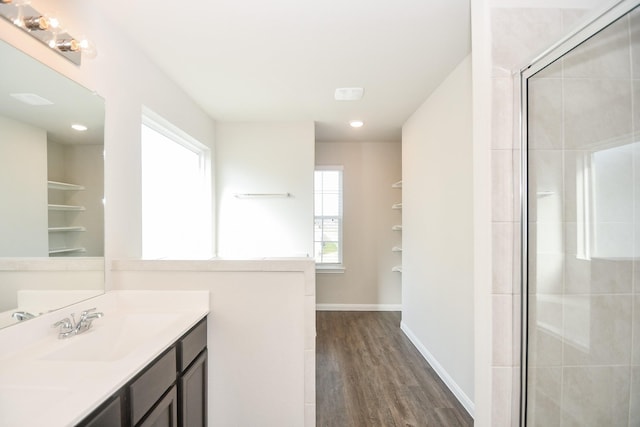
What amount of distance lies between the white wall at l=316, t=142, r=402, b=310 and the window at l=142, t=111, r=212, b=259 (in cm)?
184

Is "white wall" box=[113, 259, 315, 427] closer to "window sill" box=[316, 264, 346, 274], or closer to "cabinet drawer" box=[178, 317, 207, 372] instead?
"cabinet drawer" box=[178, 317, 207, 372]

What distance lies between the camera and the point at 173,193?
9.27 ft

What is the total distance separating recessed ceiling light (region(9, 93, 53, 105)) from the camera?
114cm

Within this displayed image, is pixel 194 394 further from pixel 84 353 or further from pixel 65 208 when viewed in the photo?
pixel 65 208

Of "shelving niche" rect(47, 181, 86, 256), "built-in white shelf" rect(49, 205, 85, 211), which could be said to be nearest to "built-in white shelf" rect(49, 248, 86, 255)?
"shelving niche" rect(47, 181, 86, 256)

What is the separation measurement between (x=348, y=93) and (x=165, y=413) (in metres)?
2.58

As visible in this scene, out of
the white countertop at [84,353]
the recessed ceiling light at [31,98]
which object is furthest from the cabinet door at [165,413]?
the recessed ceiling light at [31,98]

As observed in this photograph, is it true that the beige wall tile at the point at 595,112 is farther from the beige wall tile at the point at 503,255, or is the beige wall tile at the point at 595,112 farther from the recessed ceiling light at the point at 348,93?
the recessed ceiling light at the point at 348,93

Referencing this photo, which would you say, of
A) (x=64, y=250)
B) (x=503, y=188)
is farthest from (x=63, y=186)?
(x=503, y=188)

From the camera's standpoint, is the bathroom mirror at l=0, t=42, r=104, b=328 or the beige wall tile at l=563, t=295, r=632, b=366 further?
the beige wall tile at l=563, t=295, r=632, b=366

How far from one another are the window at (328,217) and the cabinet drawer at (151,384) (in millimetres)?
3276

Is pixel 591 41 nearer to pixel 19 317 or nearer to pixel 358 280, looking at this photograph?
pixel 19 317

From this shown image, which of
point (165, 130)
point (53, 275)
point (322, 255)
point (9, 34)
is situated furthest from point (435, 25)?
point (322, 255)

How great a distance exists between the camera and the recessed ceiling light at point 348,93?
8.59 feet
